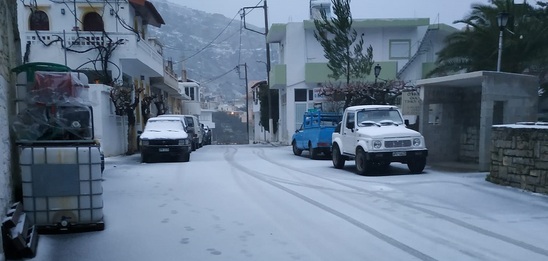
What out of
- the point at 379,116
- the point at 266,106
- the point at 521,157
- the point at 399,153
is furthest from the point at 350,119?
the point at 266,106

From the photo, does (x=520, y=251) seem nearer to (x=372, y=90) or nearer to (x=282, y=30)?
(x=372, y=90)

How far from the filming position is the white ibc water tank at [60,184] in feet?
19.2

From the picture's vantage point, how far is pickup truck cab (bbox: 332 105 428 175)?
1152cm

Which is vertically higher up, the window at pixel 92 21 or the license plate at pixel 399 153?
the window at pixel 92 21

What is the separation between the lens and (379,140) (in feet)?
37.8

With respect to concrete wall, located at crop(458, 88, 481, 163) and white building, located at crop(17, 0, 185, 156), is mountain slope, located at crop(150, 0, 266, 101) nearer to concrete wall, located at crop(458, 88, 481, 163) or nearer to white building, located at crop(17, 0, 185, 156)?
white building, located at crop(17, 0, 185, 156)

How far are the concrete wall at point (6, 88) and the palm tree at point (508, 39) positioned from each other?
17532 millimetres

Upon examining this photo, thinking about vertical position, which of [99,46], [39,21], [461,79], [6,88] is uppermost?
[39,21]

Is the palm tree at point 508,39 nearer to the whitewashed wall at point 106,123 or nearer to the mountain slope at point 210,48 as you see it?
the whitewashed wall at point 106,123

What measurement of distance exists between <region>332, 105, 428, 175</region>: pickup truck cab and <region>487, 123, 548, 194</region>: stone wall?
2149 millimetres

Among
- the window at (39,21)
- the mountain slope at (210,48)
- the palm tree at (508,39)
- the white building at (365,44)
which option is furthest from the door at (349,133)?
the mountain slope at (210,48)

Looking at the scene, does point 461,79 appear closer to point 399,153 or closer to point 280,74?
point 399,153

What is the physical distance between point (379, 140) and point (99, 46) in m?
13.5

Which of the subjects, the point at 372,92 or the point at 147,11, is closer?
the point at 372,92
